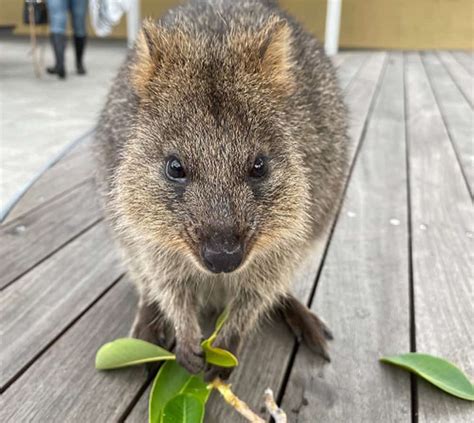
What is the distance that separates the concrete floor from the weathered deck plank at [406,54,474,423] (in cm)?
185

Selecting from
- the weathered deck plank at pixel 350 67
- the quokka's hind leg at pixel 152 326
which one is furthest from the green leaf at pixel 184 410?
the weathered deck plank at pixel 350 67

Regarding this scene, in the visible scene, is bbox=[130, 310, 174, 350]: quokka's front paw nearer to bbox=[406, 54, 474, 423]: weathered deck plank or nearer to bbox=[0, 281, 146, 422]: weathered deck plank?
bbox=[0, 281, 146, 422]: weathered deck plank

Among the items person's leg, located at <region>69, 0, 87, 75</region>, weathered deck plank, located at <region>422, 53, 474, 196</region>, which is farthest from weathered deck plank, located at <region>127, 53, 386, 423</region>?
person's leg, located at <region>69, 0, 87, 75</region>

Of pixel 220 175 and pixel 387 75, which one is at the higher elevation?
pixel 220 175

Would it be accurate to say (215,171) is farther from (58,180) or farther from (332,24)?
→ (332,24)

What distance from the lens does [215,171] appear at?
147cm

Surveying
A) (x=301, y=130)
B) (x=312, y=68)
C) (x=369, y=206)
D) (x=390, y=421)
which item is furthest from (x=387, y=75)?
(x=390, y=421)

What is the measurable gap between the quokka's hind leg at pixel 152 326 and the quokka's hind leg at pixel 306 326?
1.37ft

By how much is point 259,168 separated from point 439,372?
2.65 ft

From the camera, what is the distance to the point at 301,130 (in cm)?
186

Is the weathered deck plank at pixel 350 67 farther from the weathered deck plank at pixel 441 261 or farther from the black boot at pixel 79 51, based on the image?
the black boot at pixel 79 51

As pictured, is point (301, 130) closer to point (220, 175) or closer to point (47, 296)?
point (220, 175)

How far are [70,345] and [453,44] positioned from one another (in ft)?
30.6

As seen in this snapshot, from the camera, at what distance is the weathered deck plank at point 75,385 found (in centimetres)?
162
